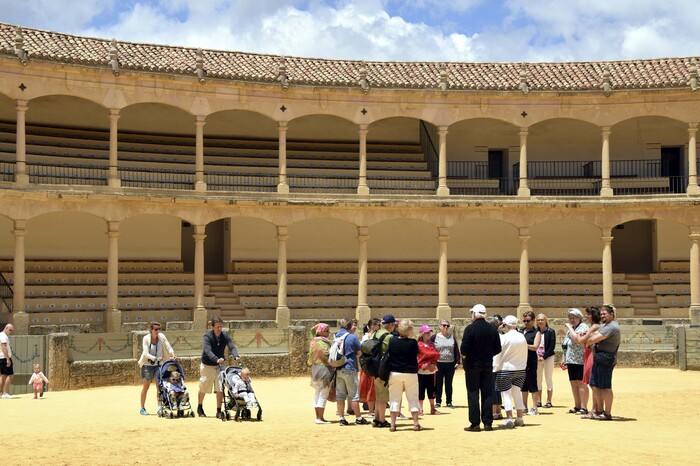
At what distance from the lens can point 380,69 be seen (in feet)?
105

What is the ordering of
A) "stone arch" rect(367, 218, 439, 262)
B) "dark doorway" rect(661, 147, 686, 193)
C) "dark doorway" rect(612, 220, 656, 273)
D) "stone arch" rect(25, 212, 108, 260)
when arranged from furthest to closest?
"dark doorway" rect(612, 220, 656, 273) < "dark doorway" rect(661, 147, 686, 193) < "stone arch" rect(367, 218, 439, 262) < "stone arch" rect(25, 212, 108, 260)

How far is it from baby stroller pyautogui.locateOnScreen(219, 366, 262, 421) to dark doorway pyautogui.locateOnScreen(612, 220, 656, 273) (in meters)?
23.8

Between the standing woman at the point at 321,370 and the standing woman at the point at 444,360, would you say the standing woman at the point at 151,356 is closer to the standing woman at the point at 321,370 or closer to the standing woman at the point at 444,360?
the standing woman at the point at 321,370

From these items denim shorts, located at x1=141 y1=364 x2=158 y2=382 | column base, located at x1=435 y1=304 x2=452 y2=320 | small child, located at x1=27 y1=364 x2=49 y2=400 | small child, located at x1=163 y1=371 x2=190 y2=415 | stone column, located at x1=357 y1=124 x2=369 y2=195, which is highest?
stone column, located at x1=357 y1=124 x2=369 y2=195

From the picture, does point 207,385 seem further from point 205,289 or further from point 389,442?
point 205,289

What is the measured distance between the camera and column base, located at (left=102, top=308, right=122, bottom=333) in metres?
27.2

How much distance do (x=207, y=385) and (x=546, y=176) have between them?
23.1 meters

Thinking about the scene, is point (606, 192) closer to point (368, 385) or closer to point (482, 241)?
point (482, 241)

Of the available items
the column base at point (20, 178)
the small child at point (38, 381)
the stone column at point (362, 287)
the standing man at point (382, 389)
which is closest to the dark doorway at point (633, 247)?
the stone column at point (362, 287)

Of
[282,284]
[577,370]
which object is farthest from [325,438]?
[282,284]

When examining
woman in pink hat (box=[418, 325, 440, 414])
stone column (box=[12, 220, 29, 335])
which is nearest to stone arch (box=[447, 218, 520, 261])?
stone column (box=[12, 220, 29, 335])

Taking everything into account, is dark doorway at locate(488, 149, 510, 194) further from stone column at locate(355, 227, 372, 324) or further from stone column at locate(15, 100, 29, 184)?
stone column at locate(15, 100, 29, 184)

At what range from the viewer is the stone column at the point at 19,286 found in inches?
1008

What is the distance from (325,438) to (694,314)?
69.7 feet
